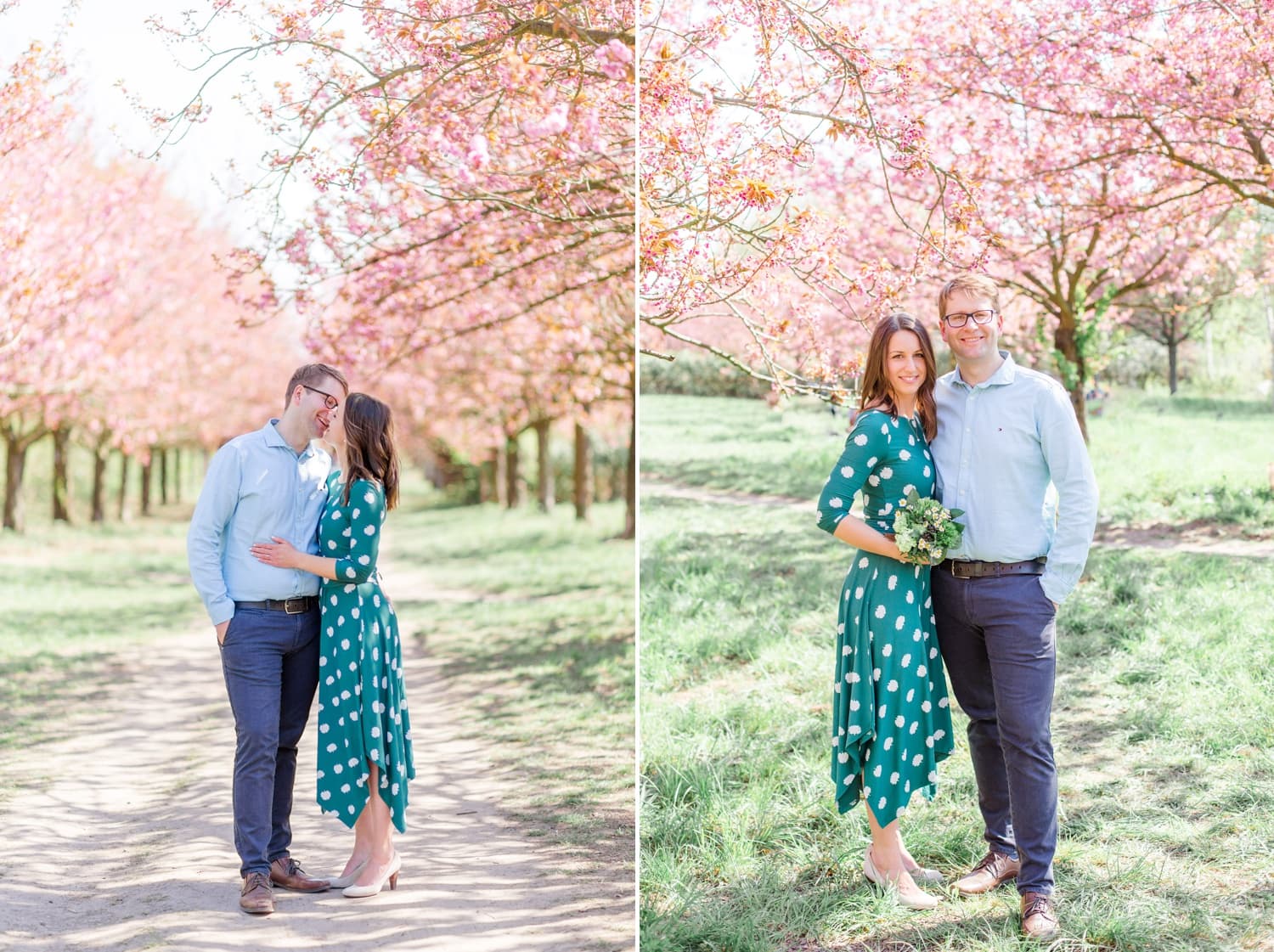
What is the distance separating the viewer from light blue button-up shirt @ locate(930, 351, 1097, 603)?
334cm

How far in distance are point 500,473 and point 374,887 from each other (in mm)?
24818

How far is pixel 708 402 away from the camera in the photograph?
1220 inches

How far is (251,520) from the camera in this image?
3.86 metres

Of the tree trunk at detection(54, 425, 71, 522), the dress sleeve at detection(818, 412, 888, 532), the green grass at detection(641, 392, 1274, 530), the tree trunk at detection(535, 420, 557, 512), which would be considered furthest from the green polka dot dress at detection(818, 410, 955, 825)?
the tree trunk at detection(54, 425, 71, 522)

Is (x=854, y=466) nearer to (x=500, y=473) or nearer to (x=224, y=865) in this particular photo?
(x=224, y=865)

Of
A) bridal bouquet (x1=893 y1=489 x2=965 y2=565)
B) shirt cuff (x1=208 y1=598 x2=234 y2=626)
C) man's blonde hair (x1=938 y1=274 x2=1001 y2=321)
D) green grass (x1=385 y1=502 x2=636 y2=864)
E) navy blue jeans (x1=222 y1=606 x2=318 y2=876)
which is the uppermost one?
man's blonde hair (x1=938 y1=274 x2=1001 y2=321)

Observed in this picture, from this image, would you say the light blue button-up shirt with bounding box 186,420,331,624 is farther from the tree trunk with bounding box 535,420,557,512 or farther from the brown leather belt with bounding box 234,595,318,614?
the tree trunk with bounding box 535,420,557,512

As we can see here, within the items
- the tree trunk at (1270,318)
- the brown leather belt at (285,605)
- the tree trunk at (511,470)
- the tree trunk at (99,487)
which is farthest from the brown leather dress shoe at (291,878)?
the tree trunk at (99,487)

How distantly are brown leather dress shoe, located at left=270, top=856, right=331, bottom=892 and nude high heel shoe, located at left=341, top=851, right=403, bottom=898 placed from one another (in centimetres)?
10

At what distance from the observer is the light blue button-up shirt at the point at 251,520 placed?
3764 millimetres

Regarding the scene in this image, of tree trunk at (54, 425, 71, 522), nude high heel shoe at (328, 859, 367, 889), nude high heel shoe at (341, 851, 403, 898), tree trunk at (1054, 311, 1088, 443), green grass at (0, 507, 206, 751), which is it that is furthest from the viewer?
tree trunk at (54, 425, 71, 522)

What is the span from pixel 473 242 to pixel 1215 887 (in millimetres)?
5072

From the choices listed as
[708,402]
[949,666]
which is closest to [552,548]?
[949,666]

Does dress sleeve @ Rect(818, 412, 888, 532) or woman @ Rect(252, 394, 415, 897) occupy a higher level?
dress sleeve @ Rect(818, 412, 888, 532)
